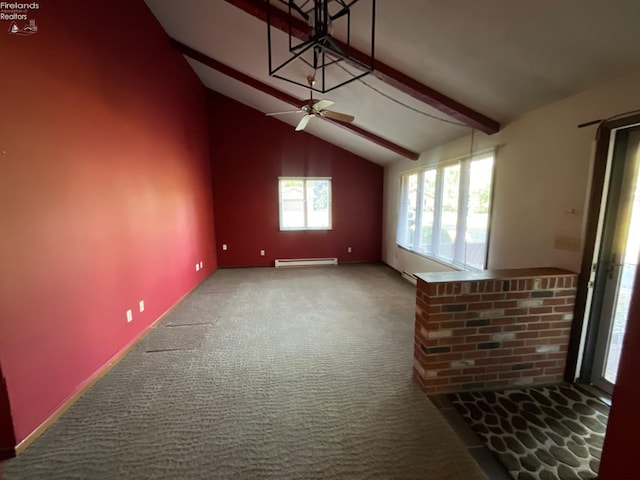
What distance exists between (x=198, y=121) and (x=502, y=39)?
4.74 m

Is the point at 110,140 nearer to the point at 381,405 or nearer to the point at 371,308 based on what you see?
the point at 381,405

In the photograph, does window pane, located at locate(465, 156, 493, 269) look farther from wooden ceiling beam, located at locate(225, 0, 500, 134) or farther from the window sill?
wooden ceiling beam, located at locate(225, 0, 500, 134)

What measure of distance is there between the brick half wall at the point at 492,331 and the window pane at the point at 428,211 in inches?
87.1

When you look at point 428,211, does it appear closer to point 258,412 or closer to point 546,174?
point 546,174

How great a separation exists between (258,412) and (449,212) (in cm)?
340

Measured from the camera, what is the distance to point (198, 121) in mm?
4895

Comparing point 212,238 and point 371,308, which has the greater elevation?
point 212,238

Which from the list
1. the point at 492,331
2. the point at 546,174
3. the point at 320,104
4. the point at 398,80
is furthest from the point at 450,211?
the point at 320,104

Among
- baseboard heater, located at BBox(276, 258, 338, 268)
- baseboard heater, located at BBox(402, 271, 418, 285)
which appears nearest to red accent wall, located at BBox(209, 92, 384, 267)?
baseboard heater, located at BBox(276, 258, 338, 268)

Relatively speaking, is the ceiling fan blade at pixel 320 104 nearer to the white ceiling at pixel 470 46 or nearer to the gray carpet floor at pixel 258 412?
the white ceiling at pixel 470 46

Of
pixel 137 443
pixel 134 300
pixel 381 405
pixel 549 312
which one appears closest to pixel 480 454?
pixel 381 405

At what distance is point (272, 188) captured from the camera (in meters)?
5.89

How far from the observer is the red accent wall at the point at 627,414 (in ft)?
2.94

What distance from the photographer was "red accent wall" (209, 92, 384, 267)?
5617 mm
